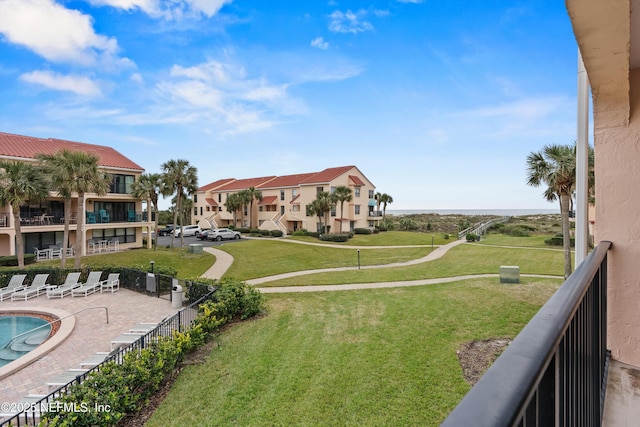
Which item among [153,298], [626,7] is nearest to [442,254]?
[153,298]

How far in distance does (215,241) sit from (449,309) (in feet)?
Answer: 100

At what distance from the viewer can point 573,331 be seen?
1343 mm

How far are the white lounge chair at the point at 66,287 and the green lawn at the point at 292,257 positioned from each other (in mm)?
7510

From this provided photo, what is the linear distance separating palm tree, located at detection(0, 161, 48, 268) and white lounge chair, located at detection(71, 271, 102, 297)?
527 cm

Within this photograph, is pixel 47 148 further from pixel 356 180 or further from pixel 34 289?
pixel 356 180

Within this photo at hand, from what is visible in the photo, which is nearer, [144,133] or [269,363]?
[269,363]

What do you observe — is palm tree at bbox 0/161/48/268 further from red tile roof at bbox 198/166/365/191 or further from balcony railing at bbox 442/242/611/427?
red tile roof at bbox 198/166/365/191

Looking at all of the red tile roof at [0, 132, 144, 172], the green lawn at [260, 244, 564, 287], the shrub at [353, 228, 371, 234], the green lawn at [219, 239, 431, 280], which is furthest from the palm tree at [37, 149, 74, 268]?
the shrub at [353, 228, 371, 234]

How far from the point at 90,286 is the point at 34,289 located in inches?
92.8

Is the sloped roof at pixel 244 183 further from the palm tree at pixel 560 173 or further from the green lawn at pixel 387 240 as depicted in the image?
the palm tree at pixel 560 173

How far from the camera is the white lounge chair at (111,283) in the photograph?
1611 centimetres

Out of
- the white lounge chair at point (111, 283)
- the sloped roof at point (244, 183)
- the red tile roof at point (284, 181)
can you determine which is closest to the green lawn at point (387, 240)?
the red tile roof at point (284, 181)

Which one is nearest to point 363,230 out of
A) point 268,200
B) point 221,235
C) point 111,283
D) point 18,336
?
point 268,200

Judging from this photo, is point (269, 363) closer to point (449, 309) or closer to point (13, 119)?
point (449, 309)
